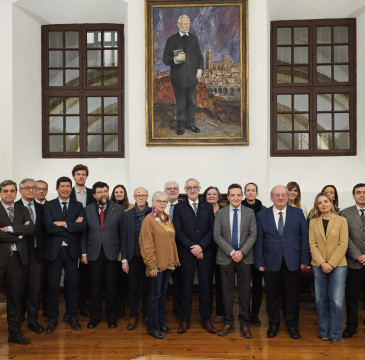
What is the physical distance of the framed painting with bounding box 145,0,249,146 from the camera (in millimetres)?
7852

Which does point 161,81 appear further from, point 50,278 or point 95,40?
point 50,278

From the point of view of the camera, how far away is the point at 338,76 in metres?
8.46

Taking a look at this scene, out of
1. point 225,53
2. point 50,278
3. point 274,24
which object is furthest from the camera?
point 274,24

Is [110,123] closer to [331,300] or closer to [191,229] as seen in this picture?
[191,229]

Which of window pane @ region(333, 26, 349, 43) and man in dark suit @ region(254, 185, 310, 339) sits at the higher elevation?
window pane @ region(333, 26, 349, 43)

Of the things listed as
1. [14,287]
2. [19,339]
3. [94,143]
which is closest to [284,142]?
[94,143]

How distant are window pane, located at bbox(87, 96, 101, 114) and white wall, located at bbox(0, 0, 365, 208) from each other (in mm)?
614

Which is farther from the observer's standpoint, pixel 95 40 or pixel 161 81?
pixel 95 40

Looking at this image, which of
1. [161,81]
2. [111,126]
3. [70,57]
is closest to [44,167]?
[111,126]

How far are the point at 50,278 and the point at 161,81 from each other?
3.83 m

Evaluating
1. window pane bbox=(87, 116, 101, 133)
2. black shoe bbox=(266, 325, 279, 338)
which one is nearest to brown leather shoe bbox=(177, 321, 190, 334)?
black shoe bbox=(266, 325, 279, 338)

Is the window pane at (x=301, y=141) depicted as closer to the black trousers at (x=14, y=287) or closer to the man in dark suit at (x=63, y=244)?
the man in dark suit at (x=63, y=244)

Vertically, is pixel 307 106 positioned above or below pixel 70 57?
below

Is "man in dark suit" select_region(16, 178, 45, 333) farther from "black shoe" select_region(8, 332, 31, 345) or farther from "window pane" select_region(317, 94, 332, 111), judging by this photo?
"window pane" select_region(317, 94, 332, 111)
